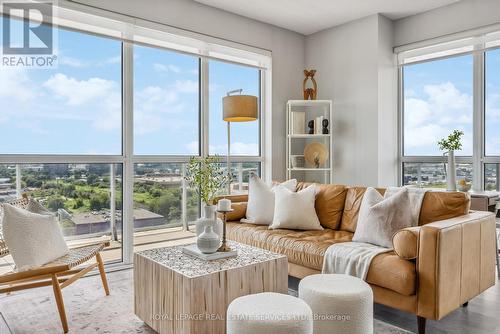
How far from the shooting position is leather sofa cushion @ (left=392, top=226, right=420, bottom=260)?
2229 millimetres

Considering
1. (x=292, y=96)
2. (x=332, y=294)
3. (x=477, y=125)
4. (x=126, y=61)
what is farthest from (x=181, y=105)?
(x=477, y=125)

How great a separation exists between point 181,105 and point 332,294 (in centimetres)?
290

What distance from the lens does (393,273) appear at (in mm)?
2246

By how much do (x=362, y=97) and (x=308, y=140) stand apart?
991 millimetres

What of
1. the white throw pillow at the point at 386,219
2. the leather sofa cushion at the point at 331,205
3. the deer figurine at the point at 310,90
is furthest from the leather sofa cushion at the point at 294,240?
the deer figurine at the point at 310,90

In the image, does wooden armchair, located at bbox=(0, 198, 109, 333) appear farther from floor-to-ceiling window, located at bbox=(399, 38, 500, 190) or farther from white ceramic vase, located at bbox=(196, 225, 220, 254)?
floor-to-ceiling window, located at bbox=(399, 38, 500, 190)

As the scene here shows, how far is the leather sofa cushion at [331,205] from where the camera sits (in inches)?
131

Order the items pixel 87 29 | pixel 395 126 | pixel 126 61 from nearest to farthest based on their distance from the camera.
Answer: pixel 87 29 < pixel 126 61 < pixel 395 126

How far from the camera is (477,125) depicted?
409cm

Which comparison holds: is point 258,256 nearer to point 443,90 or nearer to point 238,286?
point 238,286

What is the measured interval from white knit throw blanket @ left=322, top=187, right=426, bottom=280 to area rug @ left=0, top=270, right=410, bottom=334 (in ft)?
1.23

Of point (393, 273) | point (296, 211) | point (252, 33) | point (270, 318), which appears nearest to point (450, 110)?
point (296, 211)

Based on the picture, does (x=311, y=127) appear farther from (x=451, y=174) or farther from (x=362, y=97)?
(x=451, y=174)

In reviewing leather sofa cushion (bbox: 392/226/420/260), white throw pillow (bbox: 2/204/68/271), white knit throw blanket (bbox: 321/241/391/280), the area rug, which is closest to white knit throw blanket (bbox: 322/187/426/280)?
white knit throw blanket (bbox: 321/241/391/280)
